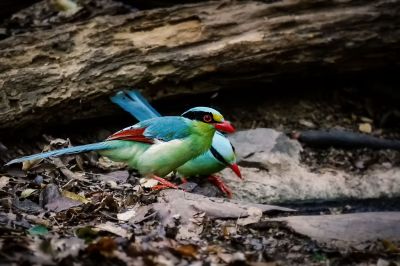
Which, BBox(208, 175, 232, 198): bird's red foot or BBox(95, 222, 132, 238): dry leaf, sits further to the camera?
BBox(208, 175, 232, 198): bird's red foot

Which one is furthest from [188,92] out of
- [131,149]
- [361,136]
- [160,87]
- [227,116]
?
[361,136]

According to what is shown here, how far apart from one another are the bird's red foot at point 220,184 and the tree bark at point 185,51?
94 centimetres

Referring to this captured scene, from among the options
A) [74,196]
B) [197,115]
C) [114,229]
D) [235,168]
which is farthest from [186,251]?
[235,168]

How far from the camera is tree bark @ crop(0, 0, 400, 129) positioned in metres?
6.37

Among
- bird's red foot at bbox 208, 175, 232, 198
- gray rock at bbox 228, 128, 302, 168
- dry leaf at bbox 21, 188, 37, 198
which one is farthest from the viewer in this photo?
gray rock at bbox 228, 128, 302, 168

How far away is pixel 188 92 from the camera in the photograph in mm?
7102

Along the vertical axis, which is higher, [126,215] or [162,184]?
[126,215]

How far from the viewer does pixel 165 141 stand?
19.0 feet

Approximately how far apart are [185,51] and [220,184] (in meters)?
1.31

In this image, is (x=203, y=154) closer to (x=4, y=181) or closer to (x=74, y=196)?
(x=74, y=196)

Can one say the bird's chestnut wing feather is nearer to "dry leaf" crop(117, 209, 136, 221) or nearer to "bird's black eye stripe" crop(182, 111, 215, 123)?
"bird's black eye stripe" crop(182, 111, 215, 123)

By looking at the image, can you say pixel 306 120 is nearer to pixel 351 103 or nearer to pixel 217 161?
pixel 351 103

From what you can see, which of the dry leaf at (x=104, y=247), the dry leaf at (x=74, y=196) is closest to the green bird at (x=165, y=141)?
the dry leaf at (x=74, y=196)

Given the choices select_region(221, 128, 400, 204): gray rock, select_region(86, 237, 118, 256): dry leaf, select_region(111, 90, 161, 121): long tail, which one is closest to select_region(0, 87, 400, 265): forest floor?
select_region(86, 237, 118, 256): dry leaf
